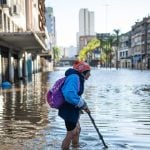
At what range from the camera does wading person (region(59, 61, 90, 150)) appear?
25.3 ft

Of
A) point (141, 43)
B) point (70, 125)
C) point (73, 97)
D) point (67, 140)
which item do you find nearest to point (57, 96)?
point (73, 97)

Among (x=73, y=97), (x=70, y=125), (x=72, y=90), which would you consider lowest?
(x=70, y=125)

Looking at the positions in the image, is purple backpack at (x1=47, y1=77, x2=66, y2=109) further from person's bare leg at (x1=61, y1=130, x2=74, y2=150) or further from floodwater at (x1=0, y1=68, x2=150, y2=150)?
floodwater at (x1=0, y1=68, x2=150, y2=150)

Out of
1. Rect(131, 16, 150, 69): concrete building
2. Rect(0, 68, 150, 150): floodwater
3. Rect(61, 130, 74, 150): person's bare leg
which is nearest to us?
Rect(61, 130, 74, 150): person's bare leg

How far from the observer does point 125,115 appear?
49.5 feet

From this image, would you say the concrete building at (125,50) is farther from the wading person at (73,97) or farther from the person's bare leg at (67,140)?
the wading person at (73,97)

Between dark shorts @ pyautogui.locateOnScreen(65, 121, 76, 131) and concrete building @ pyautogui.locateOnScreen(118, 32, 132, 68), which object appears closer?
dark shorts @ pyautogui.locateOnScreen(65, 121, 76, 131)

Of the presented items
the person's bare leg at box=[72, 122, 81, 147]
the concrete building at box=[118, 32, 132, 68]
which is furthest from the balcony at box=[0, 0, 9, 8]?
the concrete building at box=[118, 32, 132, 68]

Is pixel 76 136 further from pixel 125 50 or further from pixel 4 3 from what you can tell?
pixel 125 50

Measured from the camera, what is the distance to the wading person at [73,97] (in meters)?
7.71

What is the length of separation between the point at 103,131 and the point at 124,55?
178754 mm

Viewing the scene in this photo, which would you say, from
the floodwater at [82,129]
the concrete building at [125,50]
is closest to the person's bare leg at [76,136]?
the floodwater at [82,129]

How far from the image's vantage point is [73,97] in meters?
7.70

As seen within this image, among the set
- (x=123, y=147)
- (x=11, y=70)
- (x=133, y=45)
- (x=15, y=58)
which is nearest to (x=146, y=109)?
(x=123, y=147)
